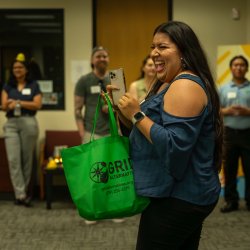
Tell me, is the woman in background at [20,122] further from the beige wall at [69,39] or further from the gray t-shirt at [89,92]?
the gray t-shirt at [89,92]

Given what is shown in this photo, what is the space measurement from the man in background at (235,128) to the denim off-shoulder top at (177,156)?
3218mm

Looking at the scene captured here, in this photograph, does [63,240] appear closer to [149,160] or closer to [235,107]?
[235,107]

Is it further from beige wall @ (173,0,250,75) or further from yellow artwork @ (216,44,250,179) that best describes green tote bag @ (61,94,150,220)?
beige wall @ (173,0,250,75)

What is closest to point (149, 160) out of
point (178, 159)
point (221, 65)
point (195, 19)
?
point (178, 159)

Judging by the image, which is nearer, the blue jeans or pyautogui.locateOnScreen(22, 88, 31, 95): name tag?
the blue jeans

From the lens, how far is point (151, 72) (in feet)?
14.5

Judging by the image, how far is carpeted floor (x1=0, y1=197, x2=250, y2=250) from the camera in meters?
3.69

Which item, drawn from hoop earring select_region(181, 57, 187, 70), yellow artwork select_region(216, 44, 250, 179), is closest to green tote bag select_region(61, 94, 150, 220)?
hoop earring select_region(181, 57, 187, 70)

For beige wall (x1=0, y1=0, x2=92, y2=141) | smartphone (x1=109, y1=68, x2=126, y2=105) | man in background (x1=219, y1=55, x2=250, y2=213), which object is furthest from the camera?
beige wall (x1=0, y1=0, x2=92, y2=141)

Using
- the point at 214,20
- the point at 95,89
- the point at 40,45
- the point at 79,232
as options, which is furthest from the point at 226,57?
the point at 79,232

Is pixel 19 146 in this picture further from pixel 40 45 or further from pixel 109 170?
pixel 109 170

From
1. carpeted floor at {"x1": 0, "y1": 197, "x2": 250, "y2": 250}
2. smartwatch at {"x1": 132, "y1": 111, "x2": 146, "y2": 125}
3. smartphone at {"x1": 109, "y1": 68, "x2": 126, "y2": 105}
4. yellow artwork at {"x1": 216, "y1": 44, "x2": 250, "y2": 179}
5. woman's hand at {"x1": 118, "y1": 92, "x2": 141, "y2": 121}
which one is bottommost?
carpeted floor at {"x1": 0, "y1": 197, "x2": 250, "y2": 250}

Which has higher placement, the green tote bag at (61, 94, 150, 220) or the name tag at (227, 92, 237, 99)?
the name tag at (227, 92, 237, 99)

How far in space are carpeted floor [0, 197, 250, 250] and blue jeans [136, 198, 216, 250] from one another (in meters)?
2.11
